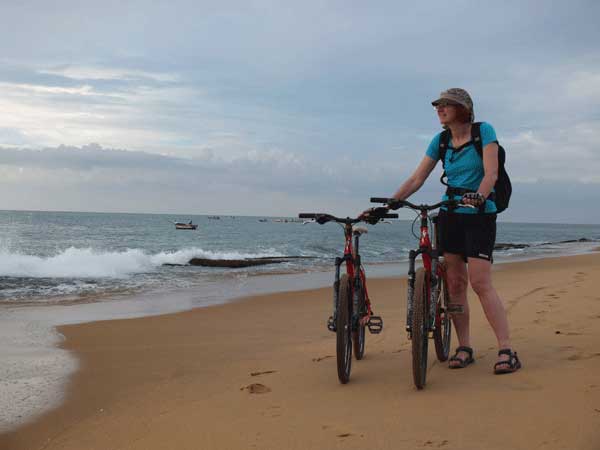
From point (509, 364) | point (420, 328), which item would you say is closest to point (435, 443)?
point (420, 328)

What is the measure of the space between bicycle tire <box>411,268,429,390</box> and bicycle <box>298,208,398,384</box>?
496 millimetres

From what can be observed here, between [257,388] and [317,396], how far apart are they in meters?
0.54

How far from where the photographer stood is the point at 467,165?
13.1 feet

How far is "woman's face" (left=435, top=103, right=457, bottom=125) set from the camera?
393cm

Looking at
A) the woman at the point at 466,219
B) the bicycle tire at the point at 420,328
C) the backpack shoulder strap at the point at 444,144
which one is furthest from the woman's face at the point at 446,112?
the bicycle tire at the point at 420,328

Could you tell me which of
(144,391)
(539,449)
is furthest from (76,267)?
(539,449)

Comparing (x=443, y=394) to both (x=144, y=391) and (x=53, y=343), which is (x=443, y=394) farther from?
(x=53, y=343)

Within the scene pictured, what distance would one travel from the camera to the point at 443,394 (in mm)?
3375

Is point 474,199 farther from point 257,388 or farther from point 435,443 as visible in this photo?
point 257,388

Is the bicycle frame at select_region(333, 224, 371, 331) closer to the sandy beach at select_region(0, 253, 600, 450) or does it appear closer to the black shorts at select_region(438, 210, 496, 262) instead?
the sandy beach at select_region(0, 253, 600, 450)

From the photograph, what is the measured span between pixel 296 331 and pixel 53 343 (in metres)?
2.87

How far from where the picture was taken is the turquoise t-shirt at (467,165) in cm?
387

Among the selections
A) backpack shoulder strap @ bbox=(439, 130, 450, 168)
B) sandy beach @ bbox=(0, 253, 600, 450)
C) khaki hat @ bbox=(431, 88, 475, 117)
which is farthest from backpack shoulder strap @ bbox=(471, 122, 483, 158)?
sandy beach @ bbox=(0, 253, 600, 450)

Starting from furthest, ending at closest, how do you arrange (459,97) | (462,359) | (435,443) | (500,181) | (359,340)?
1. (359,340)
2. (462,359)
3. (500,181)
4. (459,97)
5. (435,443)
